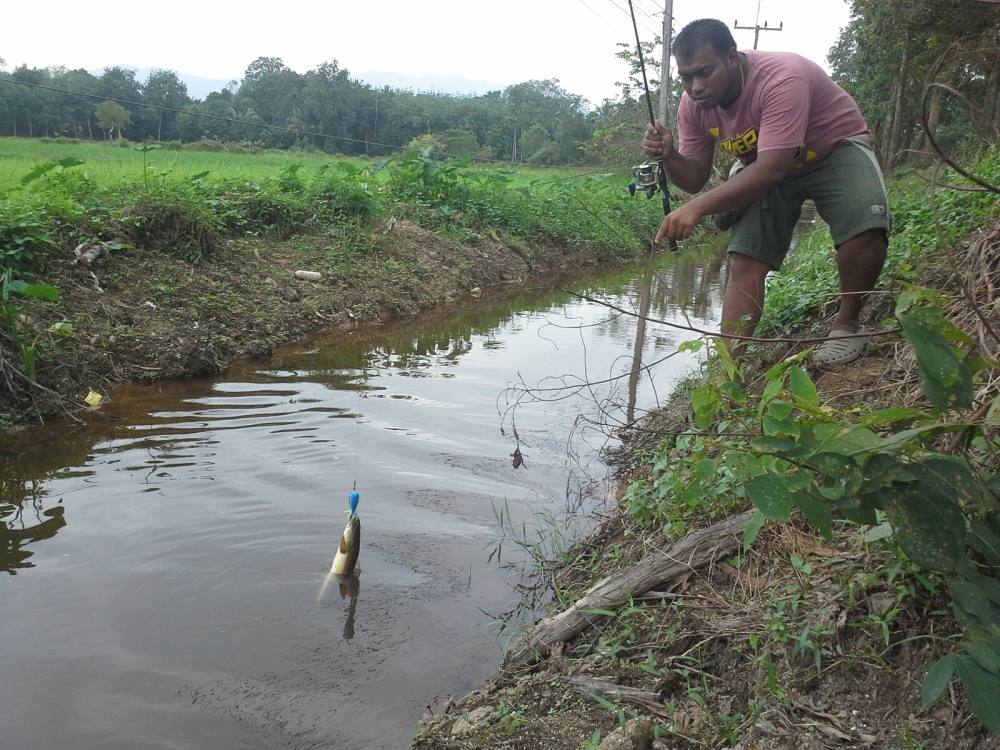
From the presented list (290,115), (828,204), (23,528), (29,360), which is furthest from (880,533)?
(290,115)

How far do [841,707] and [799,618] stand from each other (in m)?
0.28

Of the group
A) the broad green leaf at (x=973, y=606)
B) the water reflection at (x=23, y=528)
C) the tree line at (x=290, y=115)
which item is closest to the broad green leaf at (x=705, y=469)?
the broad green leaf at (x=973, y=606)

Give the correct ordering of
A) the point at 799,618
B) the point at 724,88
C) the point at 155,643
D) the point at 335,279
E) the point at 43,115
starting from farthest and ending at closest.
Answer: the point at 43,115
the point at 335,279
the point at 724,88
the point at 155,643
the point at 799,618

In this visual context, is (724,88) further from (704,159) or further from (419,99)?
(419,99)

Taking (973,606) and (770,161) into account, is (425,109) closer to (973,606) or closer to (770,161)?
(770,161)

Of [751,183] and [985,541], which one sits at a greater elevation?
[751,183]

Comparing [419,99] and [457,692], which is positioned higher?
[419,99]

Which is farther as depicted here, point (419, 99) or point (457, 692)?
point (419, 99)

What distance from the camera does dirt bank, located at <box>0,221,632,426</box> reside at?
5.22 m

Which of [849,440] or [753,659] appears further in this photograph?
[753,659]

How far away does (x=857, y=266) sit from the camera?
332 cm

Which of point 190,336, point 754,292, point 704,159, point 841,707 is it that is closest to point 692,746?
point 841,707

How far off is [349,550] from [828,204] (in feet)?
7.97

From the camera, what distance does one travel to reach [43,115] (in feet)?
114
